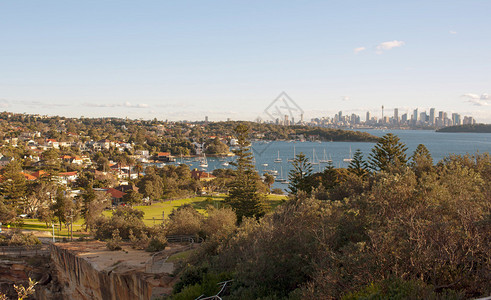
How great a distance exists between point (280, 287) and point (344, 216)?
2222mm

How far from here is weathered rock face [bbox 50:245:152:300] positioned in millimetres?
10836

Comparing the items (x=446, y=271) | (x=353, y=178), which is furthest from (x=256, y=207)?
(x=446, y=271)

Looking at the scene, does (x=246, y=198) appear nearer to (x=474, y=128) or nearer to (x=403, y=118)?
(x=474, y=128)

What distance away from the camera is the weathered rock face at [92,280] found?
10836mm

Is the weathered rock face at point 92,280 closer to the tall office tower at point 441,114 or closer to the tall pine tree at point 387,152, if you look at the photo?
the tall pine tree at point 387,152

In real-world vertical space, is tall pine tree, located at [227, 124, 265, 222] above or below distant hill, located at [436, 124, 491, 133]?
below

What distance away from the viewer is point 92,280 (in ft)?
42.4

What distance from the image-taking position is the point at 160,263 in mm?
11609

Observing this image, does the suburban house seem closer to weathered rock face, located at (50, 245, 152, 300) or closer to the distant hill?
weathered rock face, located at (50, 245, 152, 300)

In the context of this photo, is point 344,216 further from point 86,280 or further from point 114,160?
point 114,160

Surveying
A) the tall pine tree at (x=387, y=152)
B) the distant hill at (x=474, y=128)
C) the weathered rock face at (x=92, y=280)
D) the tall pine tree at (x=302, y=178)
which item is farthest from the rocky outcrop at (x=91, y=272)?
the distant hill at (x=474, y=128)

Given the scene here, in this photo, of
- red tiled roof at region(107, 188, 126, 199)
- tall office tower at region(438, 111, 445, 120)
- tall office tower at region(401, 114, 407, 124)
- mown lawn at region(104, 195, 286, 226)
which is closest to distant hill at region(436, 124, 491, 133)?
tall office tower at region(438, 111, 445, 120)

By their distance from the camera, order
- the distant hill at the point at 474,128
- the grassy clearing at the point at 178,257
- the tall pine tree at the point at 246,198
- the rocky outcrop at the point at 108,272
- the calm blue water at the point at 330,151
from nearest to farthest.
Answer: the rocky outcrop at the point at 108,272
the grassy clearing at the point at 178,257
the tall pine tree at the point at 246,198
the calm blue water at the point at 330,151
the distant hill at the point at 474,128

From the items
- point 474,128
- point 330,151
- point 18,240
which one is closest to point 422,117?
point 474,128
